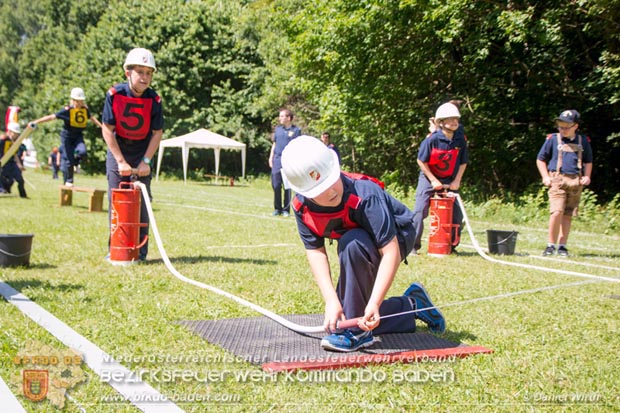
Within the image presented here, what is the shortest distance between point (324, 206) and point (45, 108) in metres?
50.8

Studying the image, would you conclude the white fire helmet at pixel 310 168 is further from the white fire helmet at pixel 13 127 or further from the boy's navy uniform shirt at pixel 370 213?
the white fire helmet at pixel 13 127

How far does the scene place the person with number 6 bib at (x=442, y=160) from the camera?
891 cm

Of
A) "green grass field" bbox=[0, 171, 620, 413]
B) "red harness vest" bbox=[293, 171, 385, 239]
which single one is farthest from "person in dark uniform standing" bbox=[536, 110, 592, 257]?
"red harness vest" bbox=[293, 171, 385, 239]

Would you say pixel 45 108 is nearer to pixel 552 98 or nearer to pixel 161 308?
pixel 552 98

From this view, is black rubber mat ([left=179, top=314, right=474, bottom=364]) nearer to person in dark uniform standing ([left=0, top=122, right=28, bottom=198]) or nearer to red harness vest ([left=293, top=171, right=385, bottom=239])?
red harness vest ([left=293, top=171, right=385, bottom=239])

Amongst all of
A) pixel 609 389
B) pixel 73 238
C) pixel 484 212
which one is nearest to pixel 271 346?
pixel 609 389

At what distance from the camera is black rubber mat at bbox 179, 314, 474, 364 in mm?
3951

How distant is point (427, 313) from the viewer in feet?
15.5

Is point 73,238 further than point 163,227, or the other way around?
point 163,227

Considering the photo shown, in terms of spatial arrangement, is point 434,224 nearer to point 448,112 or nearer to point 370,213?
point 448,112

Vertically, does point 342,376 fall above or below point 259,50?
below

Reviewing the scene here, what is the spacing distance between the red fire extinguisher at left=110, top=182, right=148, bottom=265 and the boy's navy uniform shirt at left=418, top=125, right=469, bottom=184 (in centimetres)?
400

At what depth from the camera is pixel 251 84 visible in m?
40.5

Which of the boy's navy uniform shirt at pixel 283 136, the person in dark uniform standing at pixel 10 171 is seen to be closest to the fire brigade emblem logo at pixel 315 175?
the boy's navy uniform shirt at pixel 283 136
